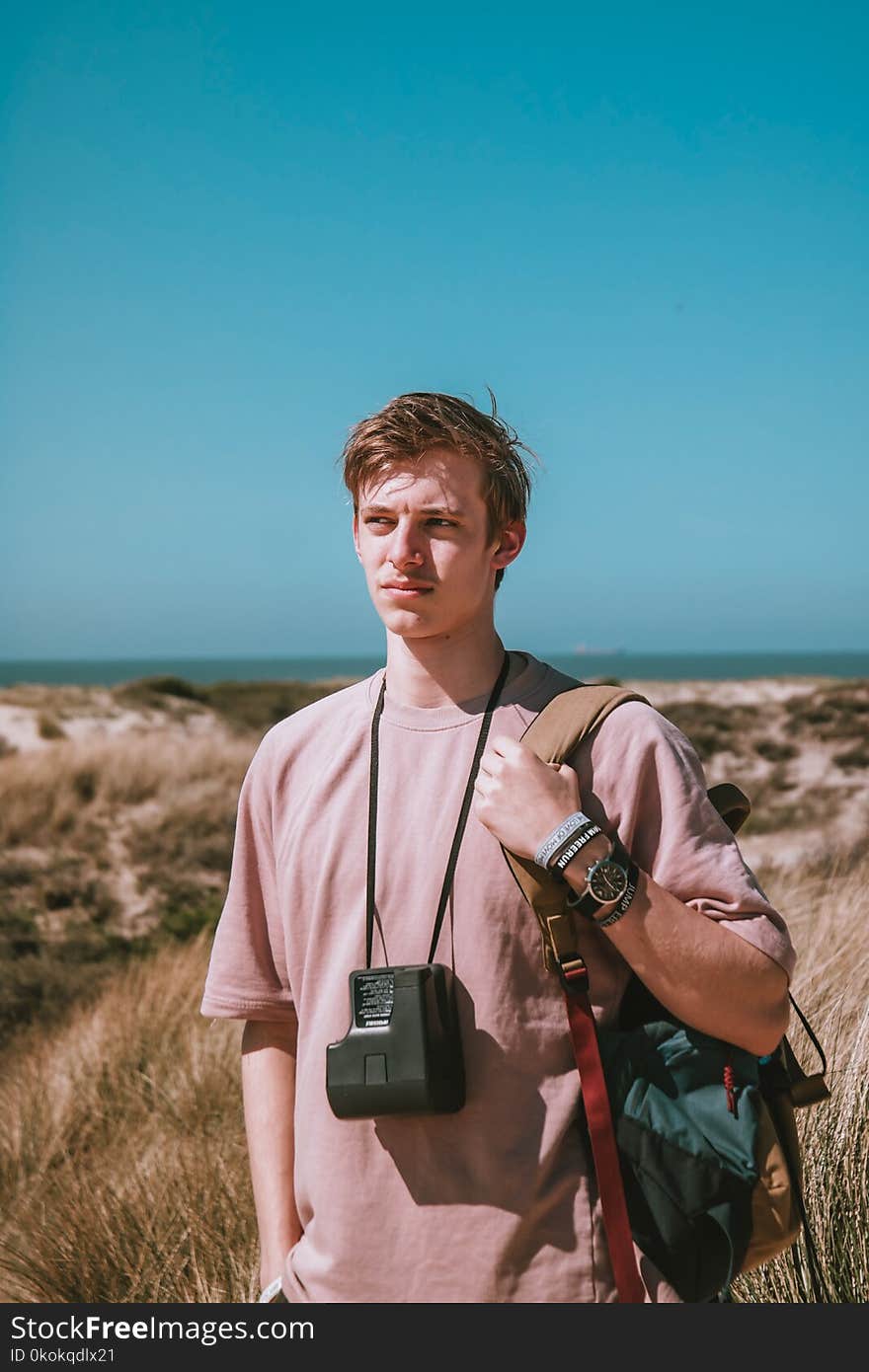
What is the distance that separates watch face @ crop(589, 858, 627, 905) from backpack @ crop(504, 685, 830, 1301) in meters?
0.07

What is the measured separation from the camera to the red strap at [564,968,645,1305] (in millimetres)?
1632

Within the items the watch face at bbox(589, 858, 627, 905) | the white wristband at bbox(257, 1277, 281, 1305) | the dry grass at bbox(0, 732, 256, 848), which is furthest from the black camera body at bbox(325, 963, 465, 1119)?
the dry grass at bbox(0, 732, 256, 848)

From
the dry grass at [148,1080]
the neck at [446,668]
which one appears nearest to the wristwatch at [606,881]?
the neck at [446,668]

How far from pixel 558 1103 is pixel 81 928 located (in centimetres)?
871

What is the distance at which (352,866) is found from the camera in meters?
1.85

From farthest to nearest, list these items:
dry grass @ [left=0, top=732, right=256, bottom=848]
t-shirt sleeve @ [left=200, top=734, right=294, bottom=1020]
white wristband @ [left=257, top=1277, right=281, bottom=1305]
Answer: dry grass @ [left=0, top=732, right=256, bottom=848] → t-shirt sleeve @ [left=200, top=734, right=294, bottom=1020] → white wristband @ [left=257, top=1277, right=281, bottom=1305]

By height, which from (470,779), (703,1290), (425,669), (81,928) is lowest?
(81,928)

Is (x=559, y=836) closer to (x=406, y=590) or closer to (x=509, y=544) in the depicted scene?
(x=406, y=590)

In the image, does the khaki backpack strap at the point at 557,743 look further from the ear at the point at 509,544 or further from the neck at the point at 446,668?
the ear at the point at 509,544

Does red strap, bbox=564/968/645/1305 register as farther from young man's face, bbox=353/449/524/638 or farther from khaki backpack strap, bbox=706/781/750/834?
young man's face, bbox=353/449/524/638

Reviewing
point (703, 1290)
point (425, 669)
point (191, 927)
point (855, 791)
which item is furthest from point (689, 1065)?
point (855, 791)

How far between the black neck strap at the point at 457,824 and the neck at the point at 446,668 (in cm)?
4

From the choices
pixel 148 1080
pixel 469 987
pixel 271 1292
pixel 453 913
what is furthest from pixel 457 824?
pixel 148 1080

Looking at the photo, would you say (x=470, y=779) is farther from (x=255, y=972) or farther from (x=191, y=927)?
(x=191, y=927)
